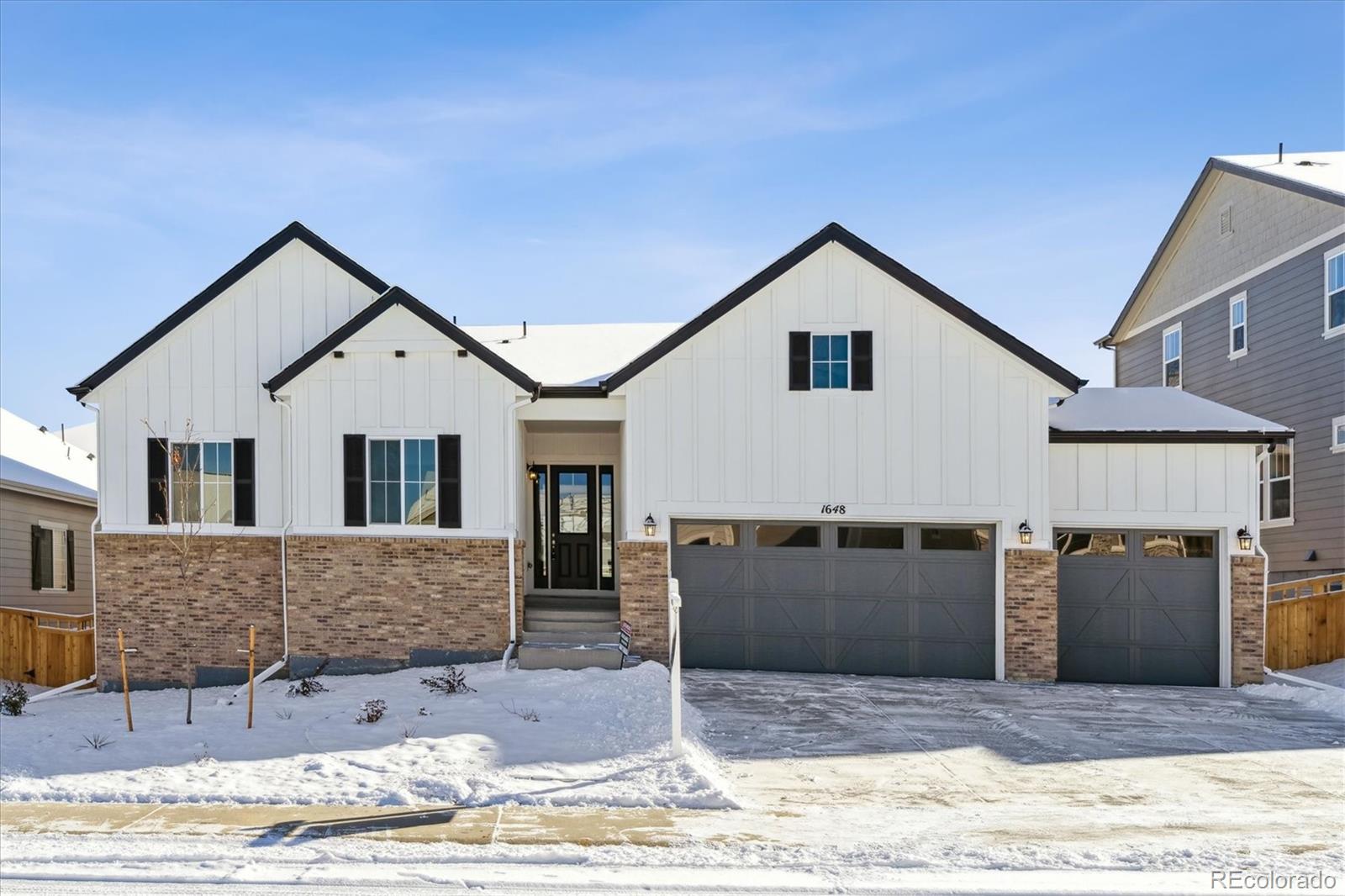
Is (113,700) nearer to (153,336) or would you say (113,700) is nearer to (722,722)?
(153,336)

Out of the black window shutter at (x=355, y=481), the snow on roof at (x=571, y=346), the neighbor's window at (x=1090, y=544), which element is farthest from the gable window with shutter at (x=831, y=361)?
the black window shutter at (x=355, y=481)

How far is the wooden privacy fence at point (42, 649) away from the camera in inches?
587

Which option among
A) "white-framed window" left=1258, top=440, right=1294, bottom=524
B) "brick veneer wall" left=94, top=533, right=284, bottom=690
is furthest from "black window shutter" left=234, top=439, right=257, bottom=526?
"white-framed window" left=1258, top=440, right=1294, bottom=524

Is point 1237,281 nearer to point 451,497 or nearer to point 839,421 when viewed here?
point 839,421

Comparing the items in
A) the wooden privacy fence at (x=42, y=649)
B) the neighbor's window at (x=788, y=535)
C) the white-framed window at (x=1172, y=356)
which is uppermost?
Result: the white-framed window at (x=1172, y=356)

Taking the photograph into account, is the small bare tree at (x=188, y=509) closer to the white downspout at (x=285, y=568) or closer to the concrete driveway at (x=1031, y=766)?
the white downspout at (x=285, y=568)

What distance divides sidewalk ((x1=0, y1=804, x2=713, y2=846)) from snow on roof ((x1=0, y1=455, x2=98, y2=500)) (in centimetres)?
1175

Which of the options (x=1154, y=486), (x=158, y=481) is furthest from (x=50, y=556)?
(x=1154, y=486)

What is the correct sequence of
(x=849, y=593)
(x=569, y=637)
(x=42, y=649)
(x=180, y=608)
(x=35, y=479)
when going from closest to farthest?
1. (x=569, y=637)
2. (x=849, y=593)
3. (x=180, y=608)
4. (x=42, y=649)
5. (x=35, y=479)

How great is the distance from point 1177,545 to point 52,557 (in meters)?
21.0

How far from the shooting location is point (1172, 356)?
72.9 ft

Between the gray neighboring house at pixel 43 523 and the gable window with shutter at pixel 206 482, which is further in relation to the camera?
the gray neighboring house at pixel 43 523

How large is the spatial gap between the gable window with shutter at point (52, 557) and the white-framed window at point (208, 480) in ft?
20.4

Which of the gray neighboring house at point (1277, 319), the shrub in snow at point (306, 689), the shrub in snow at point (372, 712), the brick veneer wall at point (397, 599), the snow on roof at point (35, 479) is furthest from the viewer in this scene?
the snow on roof at point (35, 479)
